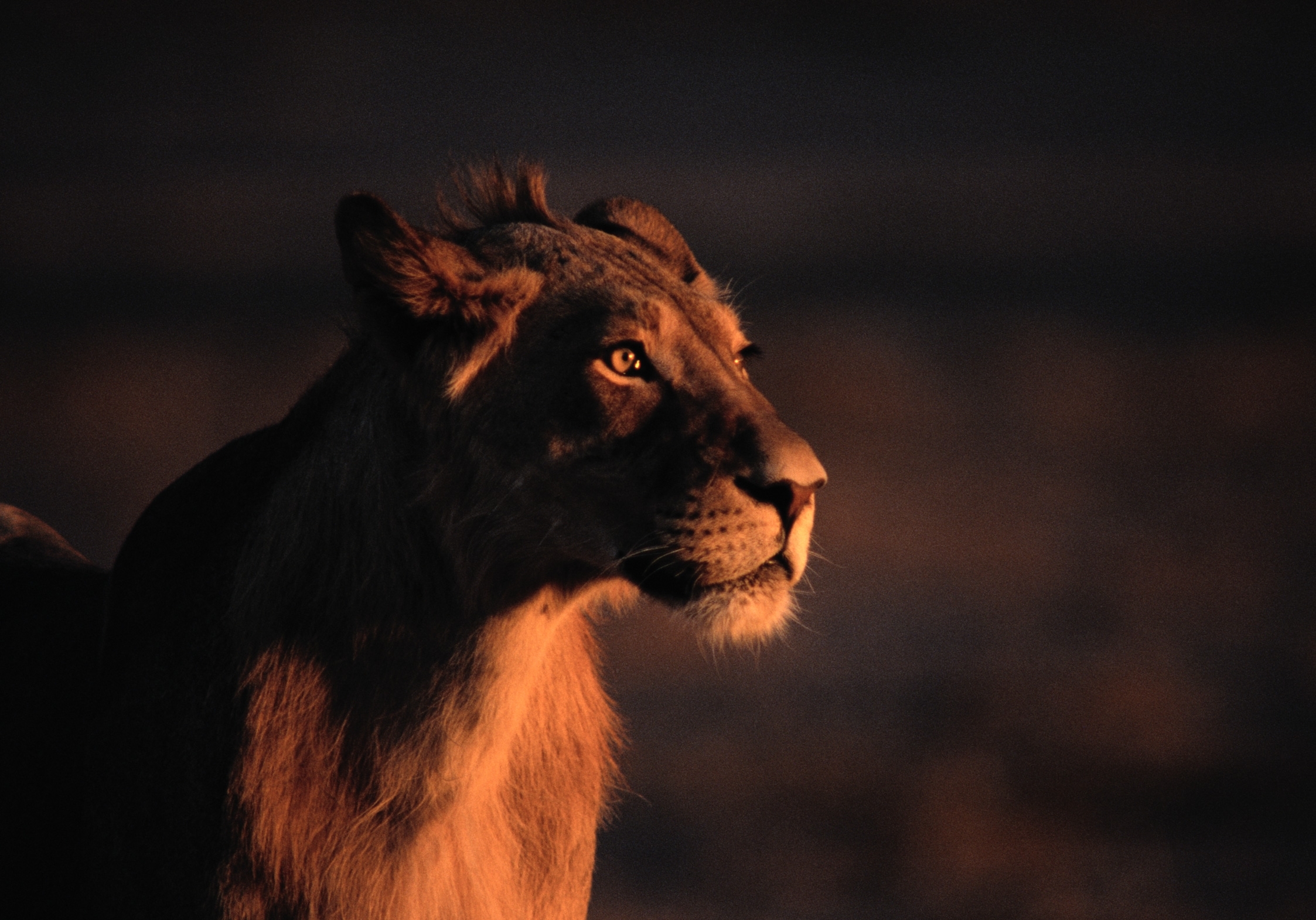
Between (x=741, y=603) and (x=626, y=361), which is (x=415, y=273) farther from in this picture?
(x=741, y=603)

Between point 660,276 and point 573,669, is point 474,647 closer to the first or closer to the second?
point 573,669

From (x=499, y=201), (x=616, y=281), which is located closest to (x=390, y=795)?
(x=616, y=281)

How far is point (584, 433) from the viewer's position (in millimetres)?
2172

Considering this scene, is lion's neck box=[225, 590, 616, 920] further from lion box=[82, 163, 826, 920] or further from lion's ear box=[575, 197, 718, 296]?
lion's ear box=[575, 197, 718, 296]

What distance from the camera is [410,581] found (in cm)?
224

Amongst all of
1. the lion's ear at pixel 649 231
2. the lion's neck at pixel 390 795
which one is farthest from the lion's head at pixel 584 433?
the lion's ear at pixel 649 231

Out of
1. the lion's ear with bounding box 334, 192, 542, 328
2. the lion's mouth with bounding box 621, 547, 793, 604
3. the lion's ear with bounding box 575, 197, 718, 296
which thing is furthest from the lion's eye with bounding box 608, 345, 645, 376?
the lion's ear with bounding box 575, 197, 718, 296

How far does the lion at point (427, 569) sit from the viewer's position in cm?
216

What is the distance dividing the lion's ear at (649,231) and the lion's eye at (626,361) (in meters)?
0.40

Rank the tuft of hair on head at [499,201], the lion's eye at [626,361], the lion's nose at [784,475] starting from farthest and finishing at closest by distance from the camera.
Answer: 1. the tuft of hair on head at [499,201]
2. the lion's eye at [626,361]
3. the lion's nose at [784,475]

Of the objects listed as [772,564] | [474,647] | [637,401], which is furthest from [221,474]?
[772,564]

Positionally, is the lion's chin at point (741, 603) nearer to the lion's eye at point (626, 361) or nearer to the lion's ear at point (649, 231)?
the lion's eye at point (626, 361)

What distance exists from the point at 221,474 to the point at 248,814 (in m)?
0.68

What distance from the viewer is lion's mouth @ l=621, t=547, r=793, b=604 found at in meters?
2.15
